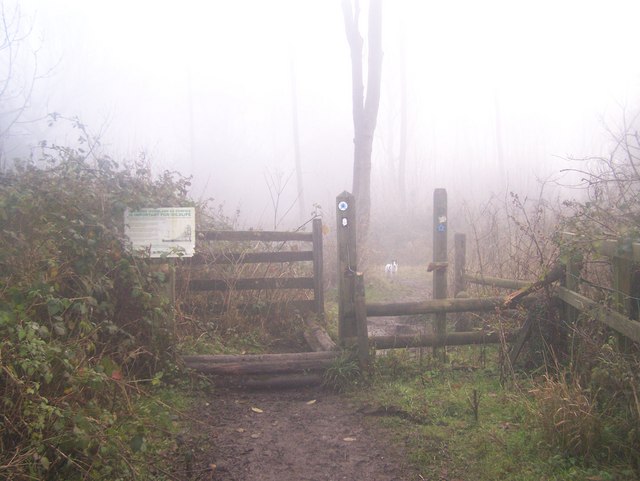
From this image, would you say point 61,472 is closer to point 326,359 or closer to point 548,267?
point 326,359

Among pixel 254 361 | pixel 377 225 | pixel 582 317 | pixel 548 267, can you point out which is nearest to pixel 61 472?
pixel 254 361

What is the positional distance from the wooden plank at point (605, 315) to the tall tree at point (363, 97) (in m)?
10.9

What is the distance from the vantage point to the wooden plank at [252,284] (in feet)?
26.8

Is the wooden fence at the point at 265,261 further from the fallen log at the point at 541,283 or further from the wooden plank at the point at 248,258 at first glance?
the fallen log at the point at 541,283

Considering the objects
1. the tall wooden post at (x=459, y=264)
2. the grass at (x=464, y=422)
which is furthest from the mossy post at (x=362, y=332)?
the tall wooden post at (x=459, y=264)

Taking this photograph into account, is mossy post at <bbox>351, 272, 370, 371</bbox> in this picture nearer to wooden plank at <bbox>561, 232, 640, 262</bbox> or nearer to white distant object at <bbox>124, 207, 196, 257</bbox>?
white distant object at <bbox>124, 207, 196, 257</bbox>

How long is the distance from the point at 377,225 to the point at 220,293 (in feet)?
57.9

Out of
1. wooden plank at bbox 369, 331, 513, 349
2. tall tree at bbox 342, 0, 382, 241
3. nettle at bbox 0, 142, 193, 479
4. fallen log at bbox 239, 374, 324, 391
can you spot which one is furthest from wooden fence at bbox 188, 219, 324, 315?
tall tree at bbox 342, 0, 382, 241

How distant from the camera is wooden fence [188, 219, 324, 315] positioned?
825 centimetres

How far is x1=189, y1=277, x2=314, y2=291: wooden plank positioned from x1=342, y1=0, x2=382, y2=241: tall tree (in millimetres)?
7929

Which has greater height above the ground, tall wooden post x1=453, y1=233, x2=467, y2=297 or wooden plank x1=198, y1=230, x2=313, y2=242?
wooden plank x1=198, y1=230, x2=313, y2=242

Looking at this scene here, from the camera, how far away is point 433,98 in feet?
170

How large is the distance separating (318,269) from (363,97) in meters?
10.1

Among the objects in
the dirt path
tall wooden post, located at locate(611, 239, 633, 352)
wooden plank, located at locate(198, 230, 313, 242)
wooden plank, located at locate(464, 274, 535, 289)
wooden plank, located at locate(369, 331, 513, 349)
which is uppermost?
wooden plank, located at locate(198, 230, 313, 242)
